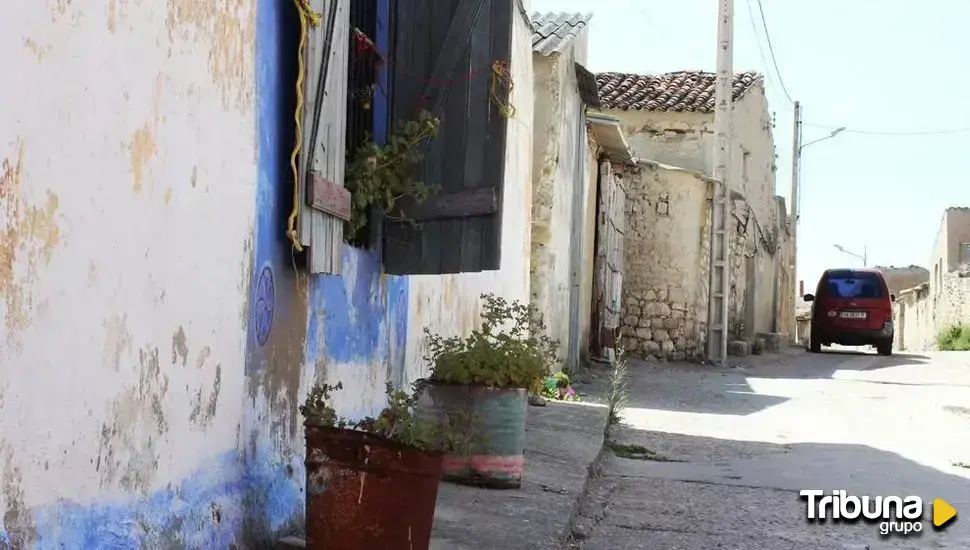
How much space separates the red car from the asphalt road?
6.42 meters

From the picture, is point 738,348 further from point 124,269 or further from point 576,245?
point 124,269

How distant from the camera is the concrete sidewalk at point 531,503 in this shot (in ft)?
14.7

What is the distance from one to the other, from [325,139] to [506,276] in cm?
543

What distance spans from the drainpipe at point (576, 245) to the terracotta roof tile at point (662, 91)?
752 centimetres

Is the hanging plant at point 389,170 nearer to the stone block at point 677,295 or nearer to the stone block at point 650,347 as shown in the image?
the stone block at point 650,347

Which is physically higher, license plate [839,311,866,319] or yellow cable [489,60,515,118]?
yellow cable [489,60,515,118]

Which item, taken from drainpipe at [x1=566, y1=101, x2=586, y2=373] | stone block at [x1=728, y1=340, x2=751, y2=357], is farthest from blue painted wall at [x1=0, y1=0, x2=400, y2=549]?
stone block at [x1=728, y1=340, x2=751, y2=357]

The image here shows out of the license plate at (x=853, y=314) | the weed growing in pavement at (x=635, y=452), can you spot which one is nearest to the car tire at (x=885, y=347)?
the license plate at (x=853, y=314)

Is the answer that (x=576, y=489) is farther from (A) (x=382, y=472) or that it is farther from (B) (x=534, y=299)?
(B) (x=534, y=299)

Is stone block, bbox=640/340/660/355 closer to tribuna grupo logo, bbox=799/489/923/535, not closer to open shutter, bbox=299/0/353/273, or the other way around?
tribuna grupo logo, bbox=799/489/923/535

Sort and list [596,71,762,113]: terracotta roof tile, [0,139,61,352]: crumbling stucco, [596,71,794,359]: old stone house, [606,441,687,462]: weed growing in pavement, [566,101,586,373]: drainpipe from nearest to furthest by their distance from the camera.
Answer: [0,139,61,352]: crumbling stucco, [606,441,687,462]: weed growing in pavement, [566,101,586,373]: drainpipe, [596,71,794,359]: old stone house, [596,71,762,113]: terracotta roof tile

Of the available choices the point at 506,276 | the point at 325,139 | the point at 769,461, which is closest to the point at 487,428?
the point at 325,139

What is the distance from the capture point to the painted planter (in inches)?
213

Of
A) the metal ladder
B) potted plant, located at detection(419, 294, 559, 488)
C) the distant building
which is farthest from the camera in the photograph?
the distant building
